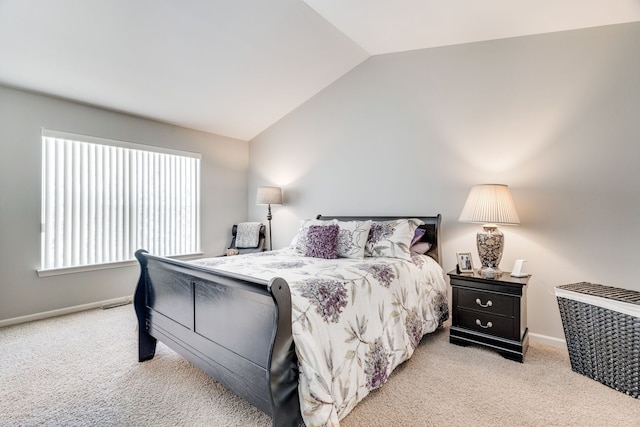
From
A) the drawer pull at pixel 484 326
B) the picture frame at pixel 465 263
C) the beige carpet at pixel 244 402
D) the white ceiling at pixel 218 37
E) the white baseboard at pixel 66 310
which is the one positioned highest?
the white ceiling at pixel 218 37

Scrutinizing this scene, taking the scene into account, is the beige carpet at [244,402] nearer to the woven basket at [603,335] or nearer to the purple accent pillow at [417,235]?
the woven basket at [603,335]

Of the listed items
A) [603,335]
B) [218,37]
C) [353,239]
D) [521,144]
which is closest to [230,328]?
[353,239]

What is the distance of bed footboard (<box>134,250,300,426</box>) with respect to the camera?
1.34 m

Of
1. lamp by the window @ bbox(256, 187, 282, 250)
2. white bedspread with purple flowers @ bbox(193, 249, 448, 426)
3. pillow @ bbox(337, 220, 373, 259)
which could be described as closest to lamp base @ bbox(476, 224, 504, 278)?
white bedspread with purple flowers @ bbox(193, 249, 448, 426)

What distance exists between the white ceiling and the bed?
193 centimetres

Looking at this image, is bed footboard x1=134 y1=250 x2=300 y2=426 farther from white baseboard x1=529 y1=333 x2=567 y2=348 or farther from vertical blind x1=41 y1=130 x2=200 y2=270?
white baseboard x1=529 y1=333 x2=567 y2=348

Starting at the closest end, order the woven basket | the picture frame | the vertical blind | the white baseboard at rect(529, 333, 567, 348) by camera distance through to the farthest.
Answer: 1. the woven basket
2. the white baseboard at rect(529, 333, 567, 348)
3. the picture frame
4. the vertical blind

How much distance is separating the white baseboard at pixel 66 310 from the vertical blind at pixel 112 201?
469 mm

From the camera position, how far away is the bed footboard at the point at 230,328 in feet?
4.41

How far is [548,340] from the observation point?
262 cm

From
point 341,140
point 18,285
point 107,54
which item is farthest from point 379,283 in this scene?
point 18,285

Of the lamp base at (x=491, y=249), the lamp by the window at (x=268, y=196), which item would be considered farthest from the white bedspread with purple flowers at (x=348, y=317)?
the lamp by the window at (x=268, y=196)

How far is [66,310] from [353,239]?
126 inches

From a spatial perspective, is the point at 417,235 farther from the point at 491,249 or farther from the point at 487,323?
the point at 487,323
